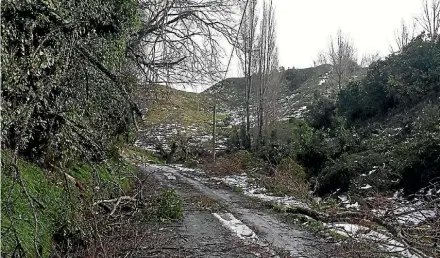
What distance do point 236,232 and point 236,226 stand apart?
2.18 ft

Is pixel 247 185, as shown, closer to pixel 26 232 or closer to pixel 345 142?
pixel 345 142

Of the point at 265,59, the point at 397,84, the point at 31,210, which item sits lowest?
the point at 31,210

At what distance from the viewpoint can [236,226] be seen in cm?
970

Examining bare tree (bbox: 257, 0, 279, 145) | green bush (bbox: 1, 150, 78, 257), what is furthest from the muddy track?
bare tree (bbox: 257, 0, 279, 145)

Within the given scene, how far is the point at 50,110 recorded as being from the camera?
19.3 ft

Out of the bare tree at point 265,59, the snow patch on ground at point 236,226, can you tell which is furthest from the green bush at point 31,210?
the bare tree at point 265,59

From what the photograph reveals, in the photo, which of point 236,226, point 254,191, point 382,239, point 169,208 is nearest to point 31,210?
point 169,208

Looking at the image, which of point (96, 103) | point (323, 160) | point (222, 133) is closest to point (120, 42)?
point (96, 103)

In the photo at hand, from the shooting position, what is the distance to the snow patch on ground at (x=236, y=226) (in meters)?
8.72

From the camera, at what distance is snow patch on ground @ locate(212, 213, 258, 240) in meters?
8.72

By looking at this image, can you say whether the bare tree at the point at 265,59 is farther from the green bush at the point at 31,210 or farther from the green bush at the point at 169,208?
the green bush at the point at 31,210

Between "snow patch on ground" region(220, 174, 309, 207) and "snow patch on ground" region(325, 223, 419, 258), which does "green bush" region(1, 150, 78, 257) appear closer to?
"snow patch on ground" region(325, 223, 419, 258)

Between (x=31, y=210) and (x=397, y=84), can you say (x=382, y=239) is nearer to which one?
(x=31, y=210)

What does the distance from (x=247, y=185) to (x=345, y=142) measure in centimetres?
A: 434
